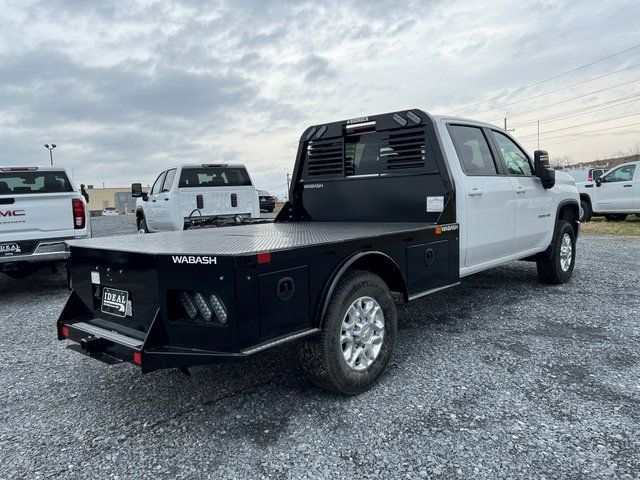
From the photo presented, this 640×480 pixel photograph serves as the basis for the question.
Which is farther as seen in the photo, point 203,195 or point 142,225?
point 142,225

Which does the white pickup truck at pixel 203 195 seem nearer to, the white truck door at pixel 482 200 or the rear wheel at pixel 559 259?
the white truck door at pixel 482 200

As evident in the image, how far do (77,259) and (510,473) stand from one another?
3.18 metres

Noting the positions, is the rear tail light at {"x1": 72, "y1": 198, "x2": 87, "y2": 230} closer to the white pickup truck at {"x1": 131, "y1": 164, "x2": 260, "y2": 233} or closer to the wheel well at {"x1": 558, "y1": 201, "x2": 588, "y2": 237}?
the white pickup truck at {"x1": 131, "y1": 164, "x2": 260, "y2": 233}

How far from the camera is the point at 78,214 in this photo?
717 cm

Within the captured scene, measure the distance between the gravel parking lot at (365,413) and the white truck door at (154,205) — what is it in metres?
6.51

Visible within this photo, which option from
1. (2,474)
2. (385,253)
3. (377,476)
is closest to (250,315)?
(377,476)

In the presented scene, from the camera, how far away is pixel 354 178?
5.24m

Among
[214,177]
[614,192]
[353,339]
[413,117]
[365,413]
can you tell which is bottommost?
[365,413]

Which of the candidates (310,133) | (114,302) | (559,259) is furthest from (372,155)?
(559,259)

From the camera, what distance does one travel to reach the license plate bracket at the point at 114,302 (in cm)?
320

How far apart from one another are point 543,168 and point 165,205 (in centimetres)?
760

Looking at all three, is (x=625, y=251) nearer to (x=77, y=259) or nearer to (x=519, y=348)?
(x=519, y=348)

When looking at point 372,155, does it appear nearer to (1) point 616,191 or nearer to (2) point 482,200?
(2) point 482,200

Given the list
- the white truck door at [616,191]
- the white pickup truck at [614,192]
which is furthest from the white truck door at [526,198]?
the white truck door at [616,191]
